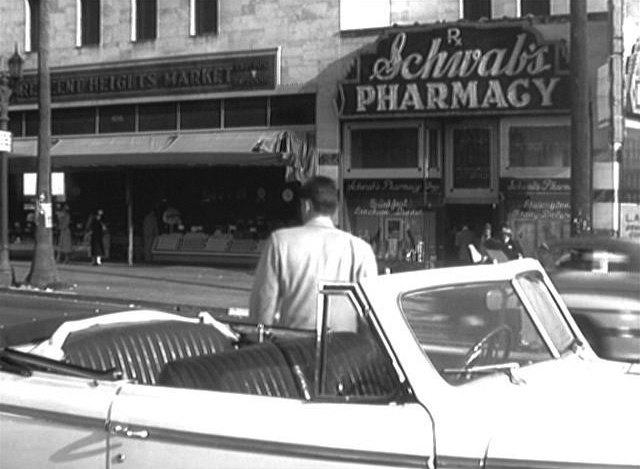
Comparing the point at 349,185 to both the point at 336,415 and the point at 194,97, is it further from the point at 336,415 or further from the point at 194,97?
the point at 336,415

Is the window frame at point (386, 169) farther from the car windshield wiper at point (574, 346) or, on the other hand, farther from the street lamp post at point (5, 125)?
the car windshield wiper at point (574, 346)

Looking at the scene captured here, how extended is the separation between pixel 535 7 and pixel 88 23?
13.0 metres

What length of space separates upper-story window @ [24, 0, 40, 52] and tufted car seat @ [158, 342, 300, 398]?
93.0 ft

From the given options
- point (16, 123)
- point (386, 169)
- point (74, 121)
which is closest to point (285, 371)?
point (386, 169)

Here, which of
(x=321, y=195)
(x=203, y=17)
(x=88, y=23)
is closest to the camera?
(x=321, y=195)

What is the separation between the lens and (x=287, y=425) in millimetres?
3496

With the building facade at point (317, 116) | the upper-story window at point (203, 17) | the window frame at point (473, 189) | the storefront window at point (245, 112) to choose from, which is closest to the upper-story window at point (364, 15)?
the building facade at point (317, 116)

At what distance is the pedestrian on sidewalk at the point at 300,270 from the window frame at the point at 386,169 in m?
19.0

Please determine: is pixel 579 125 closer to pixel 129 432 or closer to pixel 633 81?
pixel 633 81

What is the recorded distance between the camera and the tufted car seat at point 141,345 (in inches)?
177

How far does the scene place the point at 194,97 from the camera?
27016mm

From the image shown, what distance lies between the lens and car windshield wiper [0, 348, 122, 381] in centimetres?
403

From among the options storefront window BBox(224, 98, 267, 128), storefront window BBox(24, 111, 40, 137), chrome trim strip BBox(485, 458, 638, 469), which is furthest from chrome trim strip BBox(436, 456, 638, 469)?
storefront window BBox(24, 111, 40, 137)

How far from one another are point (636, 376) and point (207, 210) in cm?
2398
